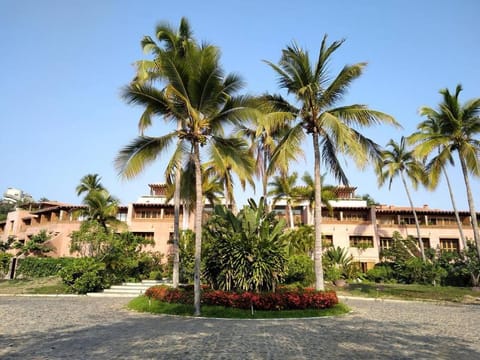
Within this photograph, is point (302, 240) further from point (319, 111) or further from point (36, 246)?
point (36, 246)

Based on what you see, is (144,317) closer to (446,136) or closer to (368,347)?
(368,347)

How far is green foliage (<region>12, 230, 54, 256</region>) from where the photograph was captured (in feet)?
103

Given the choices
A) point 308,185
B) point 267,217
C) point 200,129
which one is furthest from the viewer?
point 308,185

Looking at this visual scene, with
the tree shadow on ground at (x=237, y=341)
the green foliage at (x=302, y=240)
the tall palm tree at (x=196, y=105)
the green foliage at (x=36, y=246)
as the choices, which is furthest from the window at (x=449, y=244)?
the green foliage at (x=36, y=246)

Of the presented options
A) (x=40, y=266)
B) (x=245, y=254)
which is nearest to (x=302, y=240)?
(x=245, y=254)

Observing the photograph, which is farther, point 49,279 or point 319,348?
point 49,279

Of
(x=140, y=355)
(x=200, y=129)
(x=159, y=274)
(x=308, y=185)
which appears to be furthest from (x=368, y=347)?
(x=308, y=185)

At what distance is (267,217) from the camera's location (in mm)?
17469

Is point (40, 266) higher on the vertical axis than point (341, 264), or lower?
lower

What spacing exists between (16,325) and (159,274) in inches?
684

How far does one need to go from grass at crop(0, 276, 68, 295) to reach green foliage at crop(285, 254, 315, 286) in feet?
48.5

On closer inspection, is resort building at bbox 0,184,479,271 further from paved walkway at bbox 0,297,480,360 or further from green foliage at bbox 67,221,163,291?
paved walkway at bbox 0,297,480,360

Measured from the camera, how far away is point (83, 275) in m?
23.0

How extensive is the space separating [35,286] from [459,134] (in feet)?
97.0
